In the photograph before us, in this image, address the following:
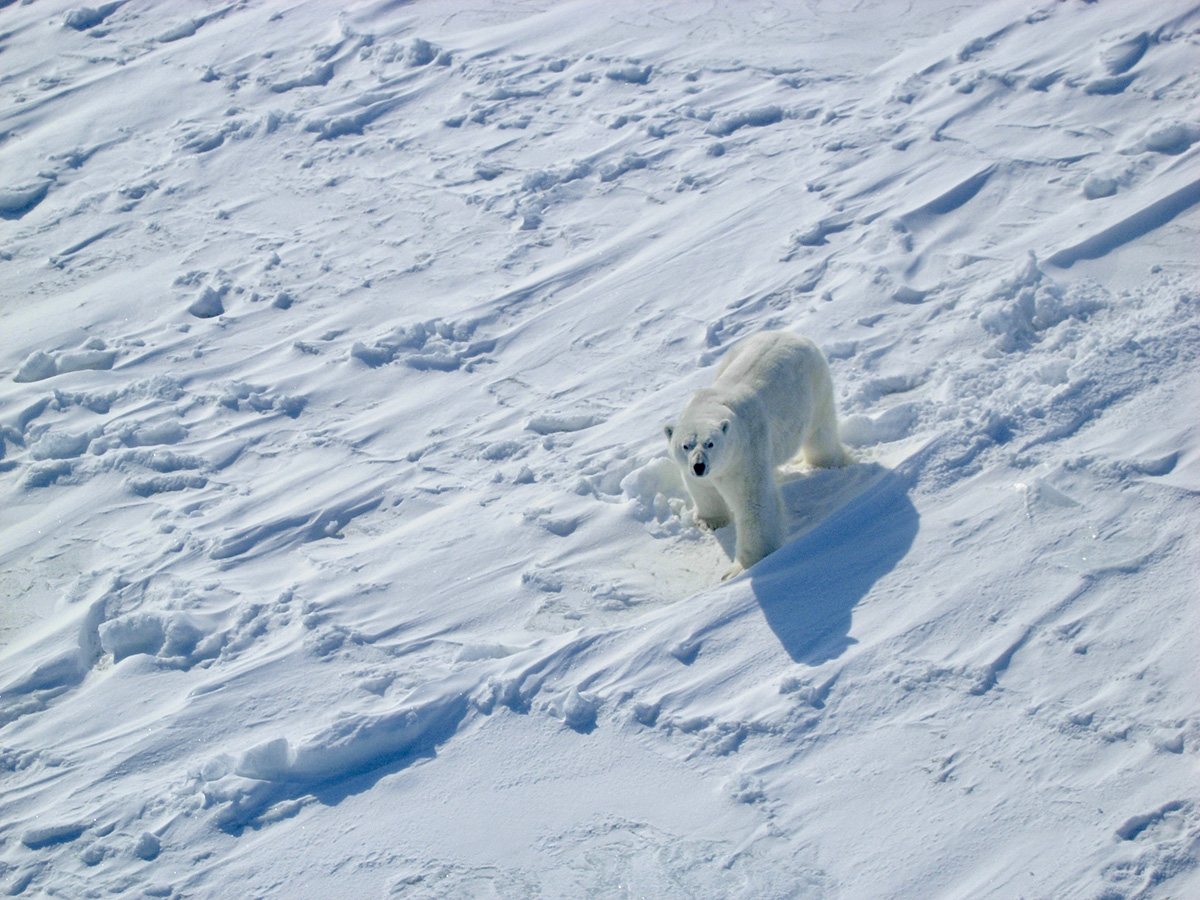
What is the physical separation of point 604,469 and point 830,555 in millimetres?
1487

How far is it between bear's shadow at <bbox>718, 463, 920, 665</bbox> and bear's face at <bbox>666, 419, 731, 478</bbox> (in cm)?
54

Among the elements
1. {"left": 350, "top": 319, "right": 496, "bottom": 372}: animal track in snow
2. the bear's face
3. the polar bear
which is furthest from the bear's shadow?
{"left": 350, "top": 319, "right": 496, "bottom": 372}: animal track in snow

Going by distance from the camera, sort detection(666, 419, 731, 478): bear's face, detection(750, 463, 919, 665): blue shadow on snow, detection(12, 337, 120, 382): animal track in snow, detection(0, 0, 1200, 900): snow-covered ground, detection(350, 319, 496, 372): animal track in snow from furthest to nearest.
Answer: detection(12, 337, 120, 382): animal track in snow
detection(350, 319, 496, 372): animal track in snow
detection(666, 419, 731, 478): bear's face
detection(750, 463, 919, 665): blue shadow on snow
detection(0, 0, 1200, 900): snow-covered ground

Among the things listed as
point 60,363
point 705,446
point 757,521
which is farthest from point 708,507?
point 60,363

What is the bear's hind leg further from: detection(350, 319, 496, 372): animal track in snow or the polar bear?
detection(350, 319, 496, 372): animal track in snow

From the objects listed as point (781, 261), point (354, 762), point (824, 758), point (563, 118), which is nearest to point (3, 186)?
point (563, 118)

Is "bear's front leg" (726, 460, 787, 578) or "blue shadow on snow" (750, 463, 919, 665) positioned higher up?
"bear's front leg" (726, 460, 787, 578)

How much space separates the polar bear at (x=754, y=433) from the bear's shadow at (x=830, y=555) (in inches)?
5.5

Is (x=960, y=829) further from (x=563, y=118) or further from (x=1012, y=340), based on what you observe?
(x=563, y=118)

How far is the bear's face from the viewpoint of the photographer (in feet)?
14.9

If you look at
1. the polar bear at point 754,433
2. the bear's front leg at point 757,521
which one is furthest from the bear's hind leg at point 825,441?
the bear's front leg at point 757,521

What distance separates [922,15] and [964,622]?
758 centimetres

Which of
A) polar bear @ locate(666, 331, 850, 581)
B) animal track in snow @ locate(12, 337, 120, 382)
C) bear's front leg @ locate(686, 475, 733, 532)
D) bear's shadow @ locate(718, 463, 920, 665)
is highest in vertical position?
animal track in snow @ locate(12, 337, 120, 382)

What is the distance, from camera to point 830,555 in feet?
15.5
